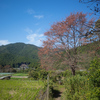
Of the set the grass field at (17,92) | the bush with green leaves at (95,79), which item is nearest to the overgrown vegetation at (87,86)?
the bush with green leaves at (95,79)

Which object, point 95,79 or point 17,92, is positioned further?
point 17,92

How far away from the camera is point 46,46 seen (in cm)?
952

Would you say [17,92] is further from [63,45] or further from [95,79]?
[63,45]

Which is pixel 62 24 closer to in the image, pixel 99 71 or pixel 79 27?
pixel 79 27

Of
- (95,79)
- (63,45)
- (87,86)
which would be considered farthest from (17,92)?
(63,45)

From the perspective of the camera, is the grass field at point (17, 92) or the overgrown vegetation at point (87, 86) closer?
the grass field at point (17, 92)

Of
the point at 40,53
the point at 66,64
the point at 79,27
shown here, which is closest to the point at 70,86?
the point at 66,64

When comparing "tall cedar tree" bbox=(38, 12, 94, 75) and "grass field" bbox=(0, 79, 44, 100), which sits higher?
"tall cedar tree" bbox=(38, 12, 94, 75)

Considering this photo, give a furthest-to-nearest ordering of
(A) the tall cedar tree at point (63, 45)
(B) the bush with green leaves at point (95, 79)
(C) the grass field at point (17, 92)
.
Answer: (A) the tall cedar tree at point (63, 45) < (B) the bush with green leaves at point (95, 79) < (C) the grass field at point (17, 92)

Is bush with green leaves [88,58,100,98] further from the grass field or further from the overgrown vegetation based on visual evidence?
the grass field

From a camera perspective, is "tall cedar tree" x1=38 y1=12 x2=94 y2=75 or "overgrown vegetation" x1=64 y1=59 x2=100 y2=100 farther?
"tall cedar tree" x1=38 y1=12 x2=94 y2=75

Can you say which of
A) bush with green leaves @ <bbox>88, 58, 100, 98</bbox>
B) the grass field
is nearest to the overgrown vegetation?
bush with green leaves @ <bbox>88, 58, 100, 98</bbox>

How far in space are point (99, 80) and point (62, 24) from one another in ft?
23.6

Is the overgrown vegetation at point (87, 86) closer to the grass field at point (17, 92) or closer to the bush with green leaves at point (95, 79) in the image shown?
the bush with green leaves at point (95, 79)
